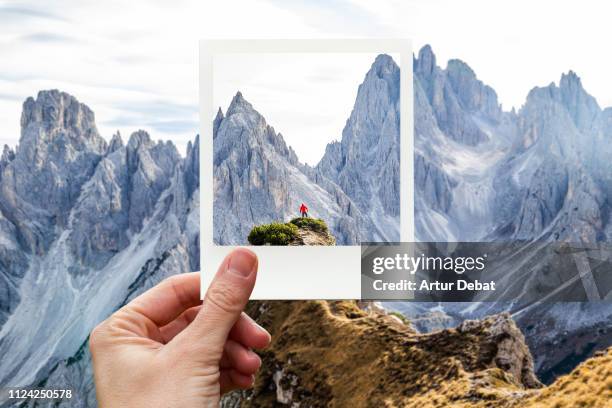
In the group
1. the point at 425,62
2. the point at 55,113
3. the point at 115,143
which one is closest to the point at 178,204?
the point at 115,143

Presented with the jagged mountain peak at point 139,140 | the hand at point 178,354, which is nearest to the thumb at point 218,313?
the hand at point 178,354

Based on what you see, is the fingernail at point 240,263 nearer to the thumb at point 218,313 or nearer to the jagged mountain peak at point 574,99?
the thumb at point 218,313

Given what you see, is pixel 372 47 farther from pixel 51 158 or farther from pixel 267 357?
pixel 51 158

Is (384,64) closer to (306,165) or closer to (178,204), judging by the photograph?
(306,165)

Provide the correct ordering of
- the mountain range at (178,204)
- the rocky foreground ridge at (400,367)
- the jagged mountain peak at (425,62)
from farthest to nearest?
the jagged mountain peak at (425,62)
the mountain range at (178,204)
the rocky foreground ridge at (400,367)

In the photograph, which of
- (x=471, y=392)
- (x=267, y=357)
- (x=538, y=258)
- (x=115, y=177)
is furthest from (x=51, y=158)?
(x=471, y=392)
